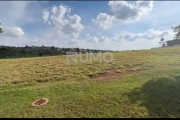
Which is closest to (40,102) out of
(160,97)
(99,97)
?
(99,97)

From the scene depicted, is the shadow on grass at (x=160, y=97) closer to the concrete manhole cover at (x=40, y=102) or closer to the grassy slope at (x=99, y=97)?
the grassy slope at (x=99, y=97)

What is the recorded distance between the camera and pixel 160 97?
534 cm

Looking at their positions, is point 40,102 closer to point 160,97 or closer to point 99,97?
point 99,97

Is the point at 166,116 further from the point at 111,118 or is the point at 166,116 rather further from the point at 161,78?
the point at 161,78

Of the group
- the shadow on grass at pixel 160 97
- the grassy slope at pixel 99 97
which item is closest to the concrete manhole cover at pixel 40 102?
the grassy slope at pixel 99 97

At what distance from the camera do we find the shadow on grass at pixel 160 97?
4504 millimetres

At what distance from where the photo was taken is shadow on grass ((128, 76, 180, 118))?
4.50 meters

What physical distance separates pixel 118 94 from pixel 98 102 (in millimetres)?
1011

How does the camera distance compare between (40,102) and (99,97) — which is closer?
(40,102)

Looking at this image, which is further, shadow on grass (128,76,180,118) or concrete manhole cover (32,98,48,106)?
concrete manhole cover (32,98,48,106)

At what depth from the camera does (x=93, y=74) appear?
884 cm

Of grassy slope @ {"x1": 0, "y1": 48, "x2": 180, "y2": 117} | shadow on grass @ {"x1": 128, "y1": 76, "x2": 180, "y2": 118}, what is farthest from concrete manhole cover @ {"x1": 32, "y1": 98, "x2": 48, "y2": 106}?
shadow on grass @ {"x1": 128, "y1": 76, "x2": 180, "y2": 118}

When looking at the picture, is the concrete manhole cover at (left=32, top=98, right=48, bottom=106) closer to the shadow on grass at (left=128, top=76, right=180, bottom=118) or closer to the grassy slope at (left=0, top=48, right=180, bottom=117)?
the grassy slope at (left=0, top=48, right=180, bottom=117)

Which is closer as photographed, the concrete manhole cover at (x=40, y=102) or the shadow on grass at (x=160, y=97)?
the shadow on grass at (x=160, y=97)
